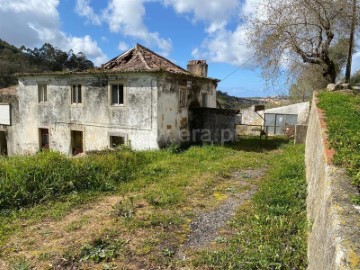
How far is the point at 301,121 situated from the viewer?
814 inches

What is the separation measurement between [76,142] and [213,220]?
511 inches

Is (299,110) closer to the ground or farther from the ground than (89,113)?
farther from the ground

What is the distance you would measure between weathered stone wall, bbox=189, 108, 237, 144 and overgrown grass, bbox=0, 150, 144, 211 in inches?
286

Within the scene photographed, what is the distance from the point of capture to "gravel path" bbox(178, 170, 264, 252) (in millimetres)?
5241

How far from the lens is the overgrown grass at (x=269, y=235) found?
4.29m

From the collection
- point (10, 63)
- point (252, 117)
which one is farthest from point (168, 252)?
point (10, 63)

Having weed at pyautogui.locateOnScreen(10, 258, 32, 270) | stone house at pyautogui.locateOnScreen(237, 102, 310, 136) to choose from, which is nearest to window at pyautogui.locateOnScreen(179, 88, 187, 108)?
stone house at pyautogui.locateOnScreen(237, 102, 310, 136)

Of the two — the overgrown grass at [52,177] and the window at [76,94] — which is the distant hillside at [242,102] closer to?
the window at [76,94]

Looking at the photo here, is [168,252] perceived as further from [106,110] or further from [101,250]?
[106,110]

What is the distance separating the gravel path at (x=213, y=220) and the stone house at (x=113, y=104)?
705 cm

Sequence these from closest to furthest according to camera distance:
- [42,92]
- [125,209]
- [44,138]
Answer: [125,209], [42,92], [44,138]

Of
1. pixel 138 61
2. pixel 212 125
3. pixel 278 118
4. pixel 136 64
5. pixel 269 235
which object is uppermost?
pixel 138 61

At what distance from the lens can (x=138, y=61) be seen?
15242 millimetres

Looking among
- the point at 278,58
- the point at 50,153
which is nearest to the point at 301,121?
the point at 278,58
